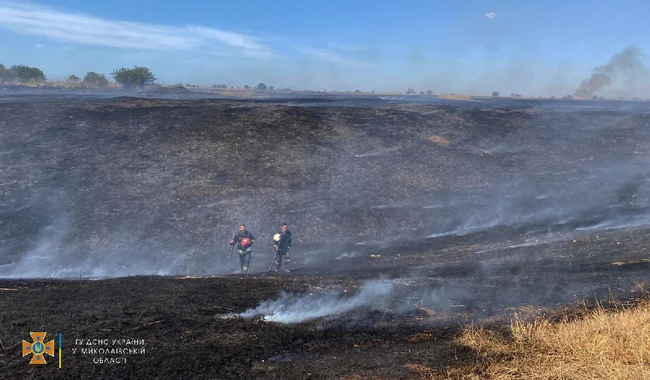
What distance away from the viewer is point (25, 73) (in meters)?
72.6

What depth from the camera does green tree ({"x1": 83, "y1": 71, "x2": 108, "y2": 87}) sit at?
241 feet

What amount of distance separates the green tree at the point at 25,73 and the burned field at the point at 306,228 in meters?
48.5

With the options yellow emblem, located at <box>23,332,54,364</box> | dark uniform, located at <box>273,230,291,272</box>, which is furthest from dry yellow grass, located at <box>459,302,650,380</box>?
dark uniform, located at <box>273,230,291,272</box>

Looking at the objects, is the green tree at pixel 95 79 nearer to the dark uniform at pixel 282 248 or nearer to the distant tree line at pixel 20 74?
the distant tree line at pixel 20 74

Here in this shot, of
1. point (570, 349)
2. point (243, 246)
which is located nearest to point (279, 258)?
point (243, 246)

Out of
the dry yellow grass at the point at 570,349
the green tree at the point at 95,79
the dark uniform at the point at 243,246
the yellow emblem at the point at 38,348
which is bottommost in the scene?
the dark uniform at the point at 243,246

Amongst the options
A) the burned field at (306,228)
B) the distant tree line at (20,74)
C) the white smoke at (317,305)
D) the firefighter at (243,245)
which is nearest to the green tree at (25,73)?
the distant tree line at (20,74)

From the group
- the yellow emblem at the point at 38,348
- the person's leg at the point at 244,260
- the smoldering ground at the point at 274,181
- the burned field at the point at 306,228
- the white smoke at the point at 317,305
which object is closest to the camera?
the yellow emblem at the point at 38,348

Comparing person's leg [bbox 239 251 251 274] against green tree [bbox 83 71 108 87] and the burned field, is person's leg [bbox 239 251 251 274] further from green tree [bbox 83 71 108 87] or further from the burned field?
green tree [bbox 83 71 108 87]

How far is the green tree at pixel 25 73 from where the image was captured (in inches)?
2842

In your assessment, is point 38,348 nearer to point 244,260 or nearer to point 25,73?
point 244,260

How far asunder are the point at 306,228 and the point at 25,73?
70212 mm

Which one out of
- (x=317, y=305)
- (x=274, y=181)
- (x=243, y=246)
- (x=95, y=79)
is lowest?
(x=243, y=246)

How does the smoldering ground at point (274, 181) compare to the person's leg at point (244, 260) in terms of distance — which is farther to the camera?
the smoldering ground at point (274, 181)
